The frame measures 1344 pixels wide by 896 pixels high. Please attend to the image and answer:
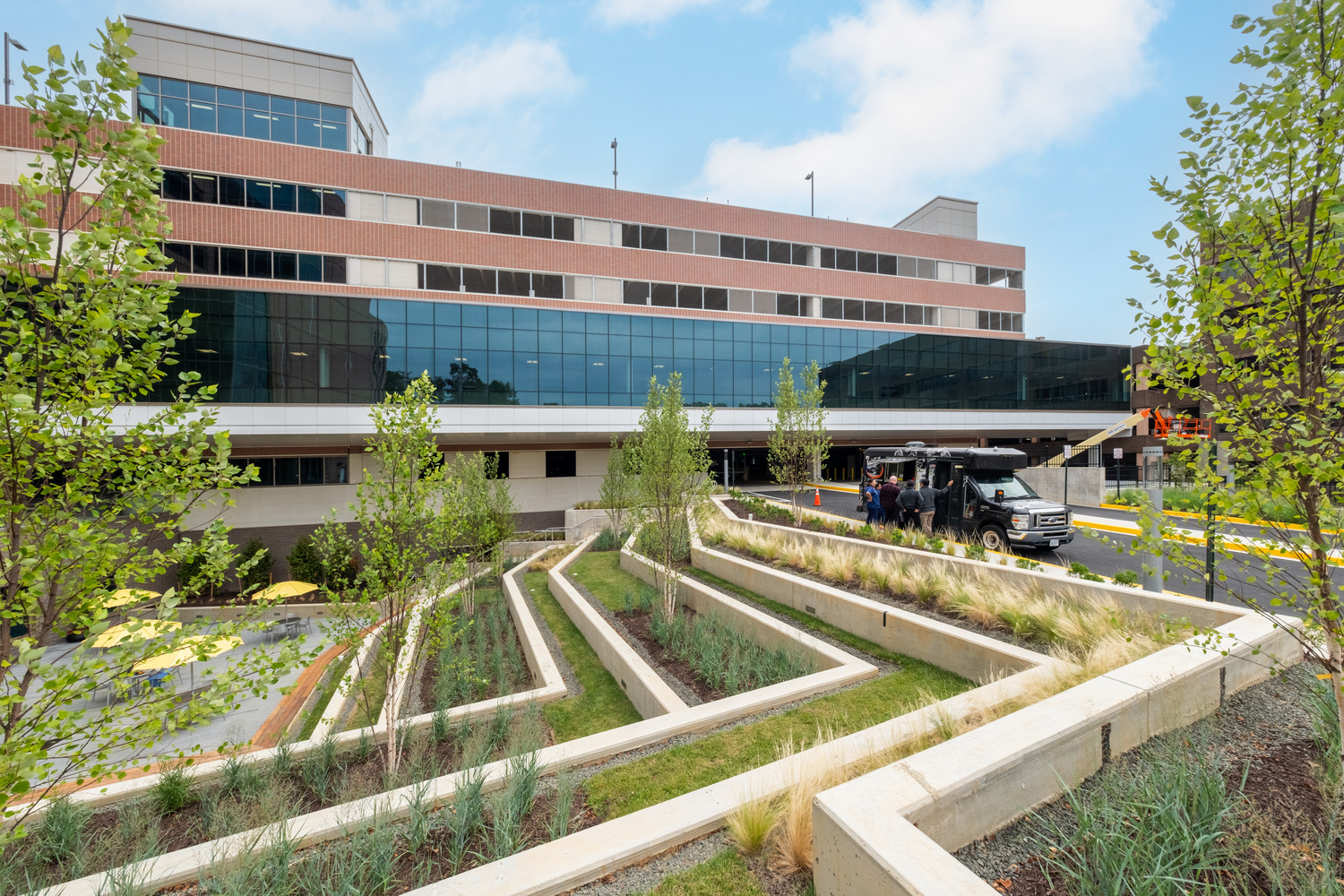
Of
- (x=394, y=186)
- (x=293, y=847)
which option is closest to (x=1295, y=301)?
(x=293, y=847)

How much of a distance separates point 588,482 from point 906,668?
2627 cm

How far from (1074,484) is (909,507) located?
12.9 meters

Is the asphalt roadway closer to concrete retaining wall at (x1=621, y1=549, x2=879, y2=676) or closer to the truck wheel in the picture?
the truck wheel

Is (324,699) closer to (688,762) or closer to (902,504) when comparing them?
(688,762)

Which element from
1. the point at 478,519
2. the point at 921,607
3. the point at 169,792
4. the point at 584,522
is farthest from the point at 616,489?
the point at 169,792

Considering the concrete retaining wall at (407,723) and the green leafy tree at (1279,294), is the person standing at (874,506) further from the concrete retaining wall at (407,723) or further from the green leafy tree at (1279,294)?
the green leafy tree at (1279,294)

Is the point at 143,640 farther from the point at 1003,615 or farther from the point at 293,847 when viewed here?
the point at 1003,615

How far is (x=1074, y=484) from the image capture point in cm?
2278

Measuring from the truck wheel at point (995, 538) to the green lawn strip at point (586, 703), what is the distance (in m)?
9.79

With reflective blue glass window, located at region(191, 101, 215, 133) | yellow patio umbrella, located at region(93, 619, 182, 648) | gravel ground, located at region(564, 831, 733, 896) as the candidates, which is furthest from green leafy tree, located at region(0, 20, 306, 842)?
reflective blue glass window, located at region(191, 101, 215, 133)

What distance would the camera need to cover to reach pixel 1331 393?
302 centimetres

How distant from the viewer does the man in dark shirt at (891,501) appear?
51.7 ft

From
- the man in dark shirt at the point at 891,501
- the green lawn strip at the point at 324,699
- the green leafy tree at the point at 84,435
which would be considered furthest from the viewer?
the man in dark shirt at the point at 891,501

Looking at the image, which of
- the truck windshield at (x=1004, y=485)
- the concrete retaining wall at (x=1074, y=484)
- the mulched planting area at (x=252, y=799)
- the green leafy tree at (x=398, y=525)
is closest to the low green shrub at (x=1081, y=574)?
A: the truck windshield at (x=1004, y=485)
